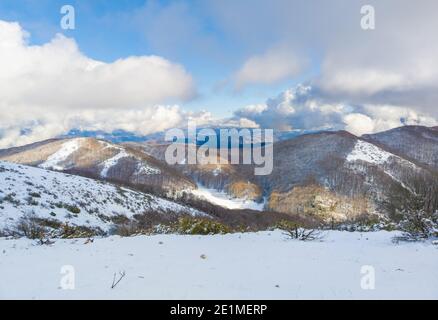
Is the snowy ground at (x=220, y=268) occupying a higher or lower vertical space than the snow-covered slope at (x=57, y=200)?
lower

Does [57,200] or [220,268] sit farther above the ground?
[57,200]

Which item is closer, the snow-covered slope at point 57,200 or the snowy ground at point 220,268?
the snowy ground at point 220,268

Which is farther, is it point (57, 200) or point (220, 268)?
point (57, 200)
